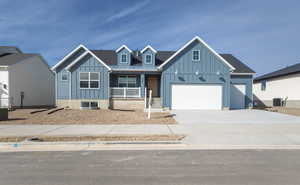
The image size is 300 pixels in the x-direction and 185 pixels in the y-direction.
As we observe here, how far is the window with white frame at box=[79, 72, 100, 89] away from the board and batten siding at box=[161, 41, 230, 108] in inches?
260

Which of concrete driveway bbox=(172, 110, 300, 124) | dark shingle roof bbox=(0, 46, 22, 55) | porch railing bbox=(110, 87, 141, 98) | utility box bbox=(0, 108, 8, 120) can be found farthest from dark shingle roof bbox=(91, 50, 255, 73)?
dark shingle roof bbox=(0, 46, 22, 55)

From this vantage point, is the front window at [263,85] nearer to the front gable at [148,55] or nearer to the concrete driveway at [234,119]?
the concrete driveway at [234,119]

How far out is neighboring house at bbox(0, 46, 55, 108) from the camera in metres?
15.7

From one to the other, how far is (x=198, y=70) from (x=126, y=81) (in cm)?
774

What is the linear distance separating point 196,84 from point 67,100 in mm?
13045

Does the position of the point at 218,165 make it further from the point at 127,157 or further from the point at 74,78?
the point at 74,78

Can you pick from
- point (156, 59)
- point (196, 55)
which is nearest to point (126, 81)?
point (156, 59)

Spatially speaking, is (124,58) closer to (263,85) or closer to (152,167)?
(152,167)

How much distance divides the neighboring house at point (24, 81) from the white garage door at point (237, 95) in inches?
926

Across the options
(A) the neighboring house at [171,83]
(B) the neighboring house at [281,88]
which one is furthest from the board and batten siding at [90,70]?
(B) the neighboring house at [281,88]

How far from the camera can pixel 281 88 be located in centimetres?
1995

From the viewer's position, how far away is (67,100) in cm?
1502

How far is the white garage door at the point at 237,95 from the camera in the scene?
16.6 m

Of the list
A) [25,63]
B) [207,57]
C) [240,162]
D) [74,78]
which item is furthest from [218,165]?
[25,63]
